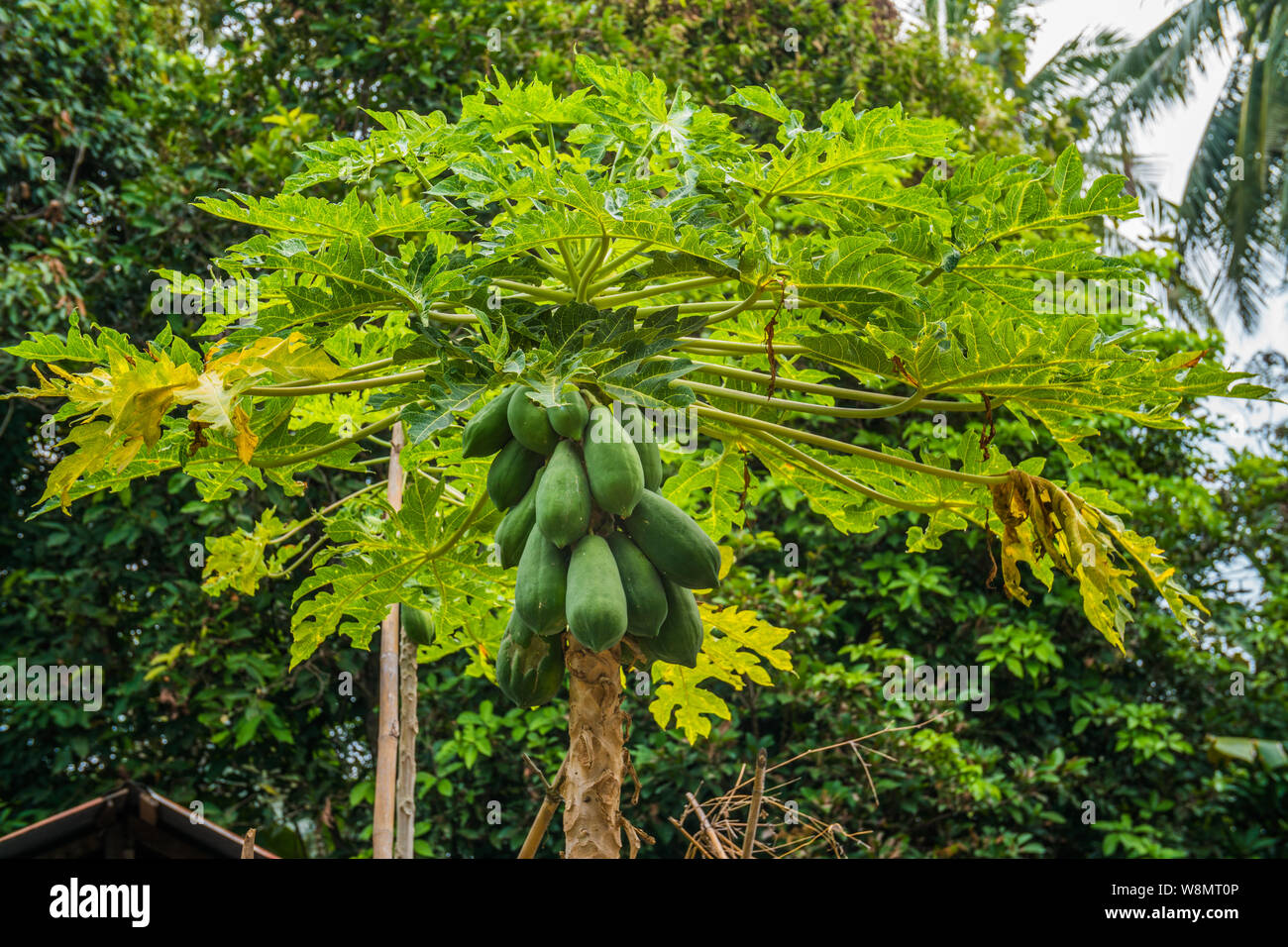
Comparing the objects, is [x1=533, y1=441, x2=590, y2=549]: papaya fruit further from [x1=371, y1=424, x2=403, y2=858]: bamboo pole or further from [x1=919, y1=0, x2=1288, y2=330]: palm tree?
[x1=919, y1=0, x2=1288, y2=330]: palm tree

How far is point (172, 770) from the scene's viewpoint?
14.6 feet

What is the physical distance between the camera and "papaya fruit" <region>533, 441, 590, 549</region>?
4.03 feet

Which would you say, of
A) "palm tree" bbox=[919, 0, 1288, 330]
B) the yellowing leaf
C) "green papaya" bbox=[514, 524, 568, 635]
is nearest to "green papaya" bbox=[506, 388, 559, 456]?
"green papaya" bbox=[514, 524, 568, 635]

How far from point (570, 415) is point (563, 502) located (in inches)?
4.5

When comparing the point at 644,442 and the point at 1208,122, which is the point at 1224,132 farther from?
the point at 644,442

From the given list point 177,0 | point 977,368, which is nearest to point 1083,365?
point 977,368

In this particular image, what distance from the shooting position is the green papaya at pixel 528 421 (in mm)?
1298

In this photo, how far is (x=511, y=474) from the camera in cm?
136

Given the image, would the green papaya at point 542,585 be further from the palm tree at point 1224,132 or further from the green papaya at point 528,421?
the palm tree at point 1224,132

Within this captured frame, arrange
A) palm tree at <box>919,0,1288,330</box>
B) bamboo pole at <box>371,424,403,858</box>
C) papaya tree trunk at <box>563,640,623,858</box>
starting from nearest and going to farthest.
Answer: papaya tree trunk at <box>563,640,623,858</box> < bamboo pole at <box>371,424,403,858</box> < palm tree at <box>919,0,1288,330</box>

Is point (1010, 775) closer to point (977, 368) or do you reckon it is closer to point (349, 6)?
point (977, 368)

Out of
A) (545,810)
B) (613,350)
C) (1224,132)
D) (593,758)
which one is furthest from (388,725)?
(1224,132)

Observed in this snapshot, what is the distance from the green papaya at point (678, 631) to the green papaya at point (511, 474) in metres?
0.21

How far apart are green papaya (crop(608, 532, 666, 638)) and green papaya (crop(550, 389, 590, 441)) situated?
15cm
